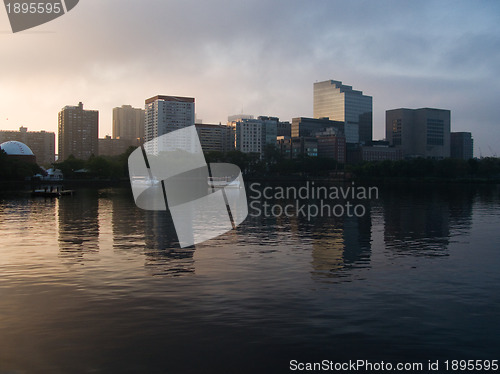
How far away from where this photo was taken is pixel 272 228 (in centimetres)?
3809

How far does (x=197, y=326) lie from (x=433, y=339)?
691 centimetres

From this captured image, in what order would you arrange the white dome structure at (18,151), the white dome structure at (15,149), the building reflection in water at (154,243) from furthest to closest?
the white dome structure at (15,149) → the white dome structure at (18,151) → the building reflection in water at (154,243)

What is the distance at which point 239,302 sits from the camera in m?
16.4

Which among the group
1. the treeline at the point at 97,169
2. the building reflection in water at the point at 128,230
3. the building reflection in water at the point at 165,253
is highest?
the treeline at the point at 97,169

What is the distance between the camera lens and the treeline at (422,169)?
18225cm

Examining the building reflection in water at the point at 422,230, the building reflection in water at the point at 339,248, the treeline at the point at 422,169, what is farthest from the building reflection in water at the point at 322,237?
the treeline at the point at 422,169

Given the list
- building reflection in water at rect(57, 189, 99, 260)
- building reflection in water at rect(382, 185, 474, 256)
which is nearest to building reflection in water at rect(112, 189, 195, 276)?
building reflection in water at rect(57, 189, 99, 260)

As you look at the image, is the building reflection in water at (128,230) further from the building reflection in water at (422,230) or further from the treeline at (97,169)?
the treeline at (97,169)

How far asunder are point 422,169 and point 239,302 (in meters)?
180

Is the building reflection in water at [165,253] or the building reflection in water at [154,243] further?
the building reflection in water at [154,243]

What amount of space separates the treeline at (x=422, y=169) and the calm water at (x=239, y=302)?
156649 millimetres

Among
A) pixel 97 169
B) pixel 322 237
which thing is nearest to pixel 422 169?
pixel 97 169

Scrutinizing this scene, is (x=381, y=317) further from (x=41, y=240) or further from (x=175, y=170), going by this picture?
(x=175, y=170)

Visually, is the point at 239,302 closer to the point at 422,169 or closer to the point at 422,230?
the point at 422,230
